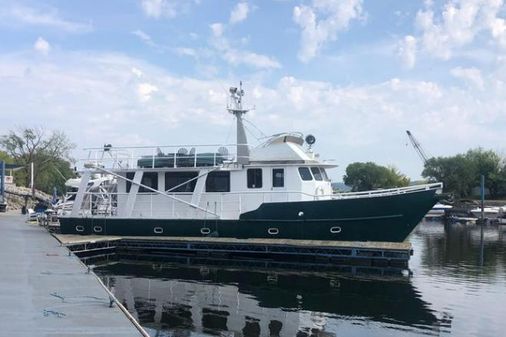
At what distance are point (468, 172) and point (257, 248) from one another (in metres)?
58.0

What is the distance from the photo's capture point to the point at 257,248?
19906mm

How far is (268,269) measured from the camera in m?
19.2

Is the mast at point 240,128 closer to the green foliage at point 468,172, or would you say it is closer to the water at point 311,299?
the water at point 311,299

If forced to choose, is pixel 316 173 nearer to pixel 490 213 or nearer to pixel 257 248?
pixel 257 248

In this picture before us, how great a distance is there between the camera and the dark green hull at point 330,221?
62.7 ft

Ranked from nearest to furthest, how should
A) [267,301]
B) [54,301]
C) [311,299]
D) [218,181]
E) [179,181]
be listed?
[54,301], [267,301], [311,299], [218,181], [179,181]

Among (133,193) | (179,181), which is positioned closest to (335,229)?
(179,181)

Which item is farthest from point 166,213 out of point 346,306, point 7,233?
point 346,306

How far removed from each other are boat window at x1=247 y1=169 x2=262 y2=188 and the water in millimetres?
2979

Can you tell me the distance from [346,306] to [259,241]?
21.9 ft

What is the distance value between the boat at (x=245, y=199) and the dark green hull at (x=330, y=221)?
0.11 feet

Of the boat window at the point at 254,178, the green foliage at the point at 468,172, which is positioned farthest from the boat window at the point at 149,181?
the green foliage at the point at 468,172

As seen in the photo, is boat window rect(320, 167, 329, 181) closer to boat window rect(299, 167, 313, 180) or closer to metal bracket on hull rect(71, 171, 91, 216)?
boat window rect(299, 167, 313, 180)

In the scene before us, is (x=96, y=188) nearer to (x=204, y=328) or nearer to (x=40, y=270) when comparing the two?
(x=40, y=270)
